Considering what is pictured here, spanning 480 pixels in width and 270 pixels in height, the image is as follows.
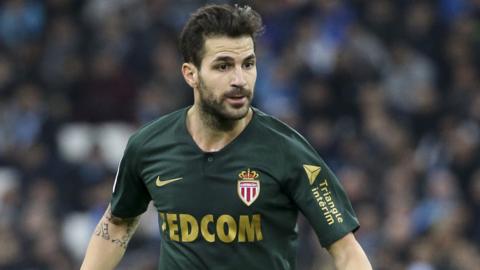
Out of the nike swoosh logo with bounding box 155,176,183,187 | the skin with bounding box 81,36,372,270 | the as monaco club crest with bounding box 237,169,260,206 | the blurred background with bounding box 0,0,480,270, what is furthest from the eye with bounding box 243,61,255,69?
the blurred background with bounding box 0,0,480,270

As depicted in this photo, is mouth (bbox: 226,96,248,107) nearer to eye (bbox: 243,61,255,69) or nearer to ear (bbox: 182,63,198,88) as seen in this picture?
eye (bbox: 243,61,255,69)

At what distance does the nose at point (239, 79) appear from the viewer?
16.4ft

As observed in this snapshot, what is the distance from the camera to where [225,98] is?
506 centimetres

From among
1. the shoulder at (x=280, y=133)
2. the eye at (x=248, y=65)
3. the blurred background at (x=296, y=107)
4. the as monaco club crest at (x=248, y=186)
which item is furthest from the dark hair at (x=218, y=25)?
the blurred background at (x=296, y=107)

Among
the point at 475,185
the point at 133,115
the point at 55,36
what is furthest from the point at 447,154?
the point at 55,36

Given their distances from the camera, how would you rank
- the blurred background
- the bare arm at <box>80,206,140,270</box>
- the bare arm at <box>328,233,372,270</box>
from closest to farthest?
the bare arm at <box>328,233,372,270</box> → the bare arm at <box>80,206,140,270</box> → the blurred background

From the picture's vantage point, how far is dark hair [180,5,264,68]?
201 inches

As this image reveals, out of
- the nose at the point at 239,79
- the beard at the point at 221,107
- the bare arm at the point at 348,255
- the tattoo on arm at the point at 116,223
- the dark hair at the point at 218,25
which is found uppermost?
the dark hair at the point at 218,25

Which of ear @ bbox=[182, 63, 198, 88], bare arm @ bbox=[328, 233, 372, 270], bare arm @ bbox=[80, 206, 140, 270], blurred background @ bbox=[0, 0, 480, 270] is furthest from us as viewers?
blurred background @ bbox=[0, 0, 480, 270]

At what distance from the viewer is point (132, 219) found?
563 cm

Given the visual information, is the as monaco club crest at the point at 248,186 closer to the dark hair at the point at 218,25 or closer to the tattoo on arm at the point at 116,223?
the dark hair at the point at 218,25

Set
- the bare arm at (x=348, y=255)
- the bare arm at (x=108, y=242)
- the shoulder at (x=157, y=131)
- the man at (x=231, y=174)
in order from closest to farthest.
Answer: the bare arm at (x=348, y=255), the man at (x=231, y=174), the shoulder at (x=157, y=131), the bare arm at (x=108, y=242)

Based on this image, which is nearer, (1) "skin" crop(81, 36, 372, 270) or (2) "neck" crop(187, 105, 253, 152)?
(1) "skin" crop(81, 36, 372, 270)

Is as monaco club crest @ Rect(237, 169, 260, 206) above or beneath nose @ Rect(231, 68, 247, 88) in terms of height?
beneath
